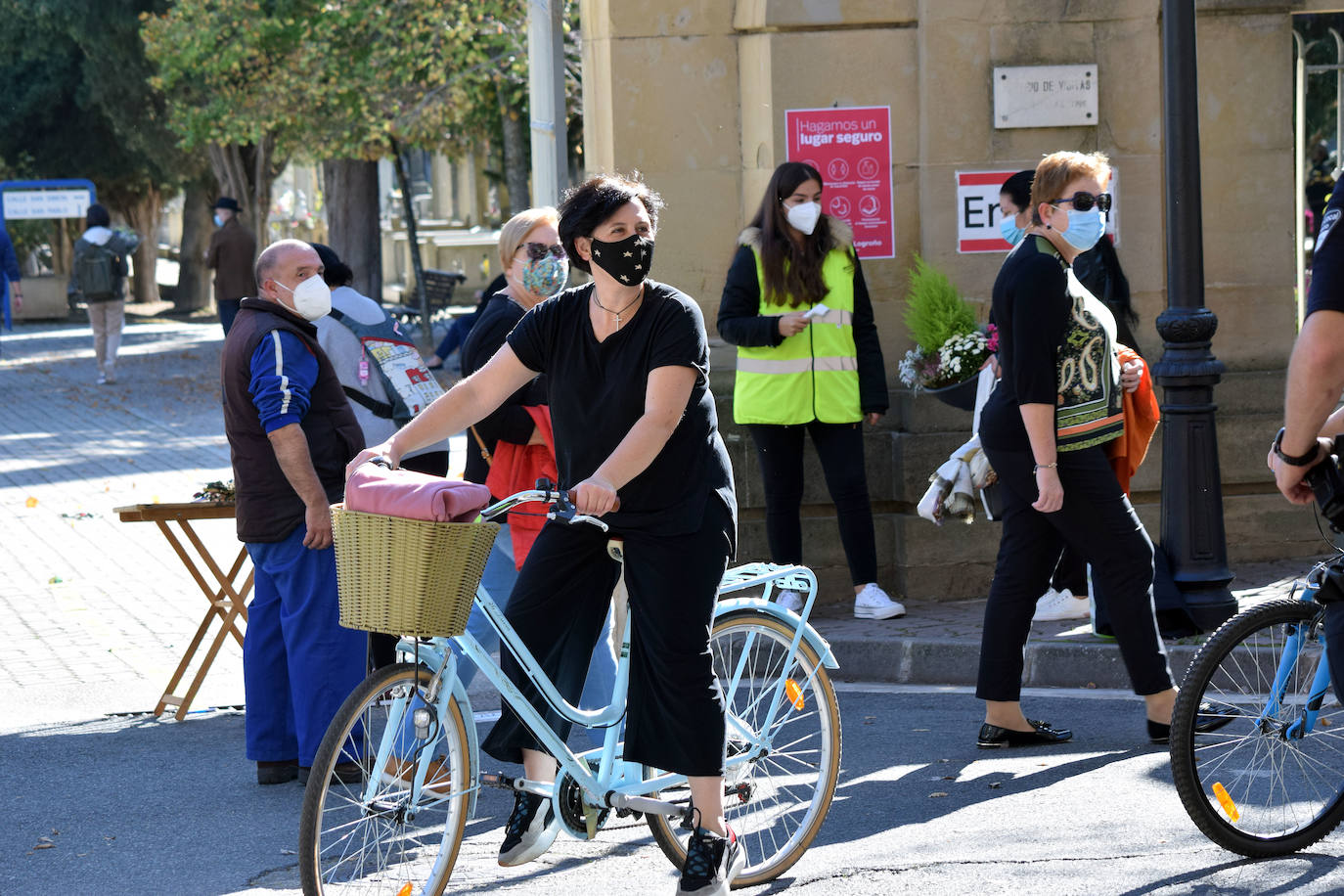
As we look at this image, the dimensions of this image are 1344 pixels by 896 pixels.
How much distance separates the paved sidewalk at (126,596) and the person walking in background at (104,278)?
1961mm

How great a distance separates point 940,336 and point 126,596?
14.9 feet

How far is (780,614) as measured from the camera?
15.4 feet

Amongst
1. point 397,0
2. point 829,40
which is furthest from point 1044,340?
point 397,0

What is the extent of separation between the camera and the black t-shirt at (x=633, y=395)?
14.0ft

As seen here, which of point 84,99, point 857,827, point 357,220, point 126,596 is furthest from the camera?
point 84,99

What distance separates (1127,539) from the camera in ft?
18.7

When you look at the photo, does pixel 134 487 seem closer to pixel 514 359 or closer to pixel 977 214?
pixel 977 214

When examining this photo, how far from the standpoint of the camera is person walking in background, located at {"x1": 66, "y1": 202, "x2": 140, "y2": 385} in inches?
797

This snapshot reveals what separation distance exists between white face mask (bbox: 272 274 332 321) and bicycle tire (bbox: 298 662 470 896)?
2002 millimetres

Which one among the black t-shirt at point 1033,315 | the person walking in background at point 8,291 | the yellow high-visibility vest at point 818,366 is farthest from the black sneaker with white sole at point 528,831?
the person walking in background at point 8,291

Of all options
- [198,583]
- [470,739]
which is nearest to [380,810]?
[470,739]

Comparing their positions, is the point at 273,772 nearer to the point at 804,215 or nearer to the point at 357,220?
the point at 804,215

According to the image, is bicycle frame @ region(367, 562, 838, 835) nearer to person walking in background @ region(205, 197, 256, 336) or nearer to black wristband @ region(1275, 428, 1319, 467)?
black wristband @ region(1275, 428, 1319, 467)

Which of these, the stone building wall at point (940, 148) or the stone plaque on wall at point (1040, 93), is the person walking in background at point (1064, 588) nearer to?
the stone building wall at point (940, 148)
